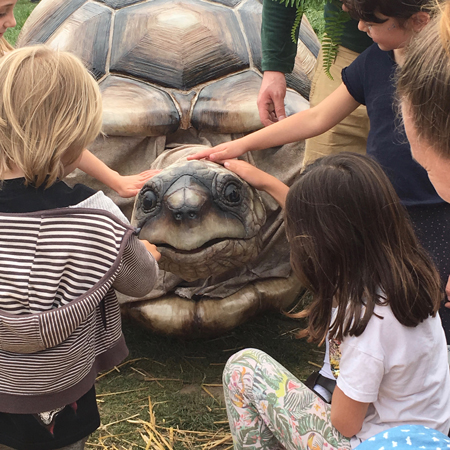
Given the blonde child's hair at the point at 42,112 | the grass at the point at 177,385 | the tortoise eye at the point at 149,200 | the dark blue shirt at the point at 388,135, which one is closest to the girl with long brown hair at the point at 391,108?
the dark blue shirt at the point at 388,135

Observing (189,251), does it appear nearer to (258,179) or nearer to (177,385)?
(258,179)

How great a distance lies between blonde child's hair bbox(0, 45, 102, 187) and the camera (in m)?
1.45

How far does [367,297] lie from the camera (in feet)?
4.59

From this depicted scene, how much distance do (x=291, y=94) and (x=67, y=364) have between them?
1.75 meters

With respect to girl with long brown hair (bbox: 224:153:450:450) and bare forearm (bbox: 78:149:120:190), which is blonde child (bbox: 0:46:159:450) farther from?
bare forearm (bbox: 78:149:120:190)

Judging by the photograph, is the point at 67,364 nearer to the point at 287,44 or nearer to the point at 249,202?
the point at 249,202

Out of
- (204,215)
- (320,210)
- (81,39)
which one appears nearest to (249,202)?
(204,215)

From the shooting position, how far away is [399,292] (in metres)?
1.39

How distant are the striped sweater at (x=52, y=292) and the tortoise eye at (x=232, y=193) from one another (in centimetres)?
68

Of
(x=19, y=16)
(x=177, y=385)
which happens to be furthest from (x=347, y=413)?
(x=19, y=16)

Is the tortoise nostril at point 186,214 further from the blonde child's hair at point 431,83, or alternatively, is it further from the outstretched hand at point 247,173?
the blonde child's hair at point 431,83

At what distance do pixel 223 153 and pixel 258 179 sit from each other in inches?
6.4

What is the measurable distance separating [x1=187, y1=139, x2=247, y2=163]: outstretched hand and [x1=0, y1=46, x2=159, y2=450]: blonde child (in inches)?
31.8

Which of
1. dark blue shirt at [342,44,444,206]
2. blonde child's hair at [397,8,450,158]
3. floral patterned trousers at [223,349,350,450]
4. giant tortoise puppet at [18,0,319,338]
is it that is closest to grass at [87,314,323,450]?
giant tortoise puppet at [18,0,319,338]
